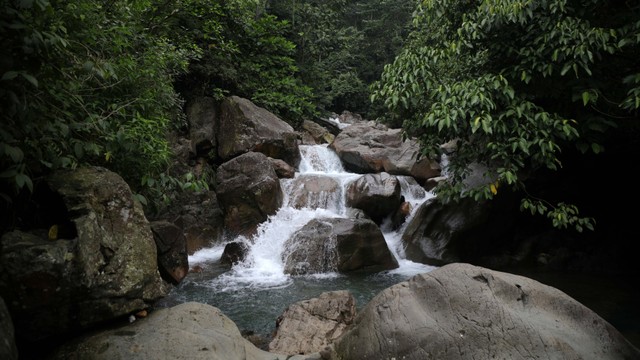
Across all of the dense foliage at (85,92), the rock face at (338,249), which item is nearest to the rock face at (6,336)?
the dense foliage at (85,92)

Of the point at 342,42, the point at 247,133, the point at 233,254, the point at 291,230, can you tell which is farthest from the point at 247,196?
the point at 342,42

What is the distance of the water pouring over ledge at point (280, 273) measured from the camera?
23.5 feet

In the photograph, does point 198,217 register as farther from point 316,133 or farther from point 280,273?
point 316,133

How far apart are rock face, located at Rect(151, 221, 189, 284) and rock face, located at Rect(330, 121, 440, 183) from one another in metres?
8.41

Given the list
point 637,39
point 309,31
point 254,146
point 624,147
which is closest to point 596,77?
point 637,39

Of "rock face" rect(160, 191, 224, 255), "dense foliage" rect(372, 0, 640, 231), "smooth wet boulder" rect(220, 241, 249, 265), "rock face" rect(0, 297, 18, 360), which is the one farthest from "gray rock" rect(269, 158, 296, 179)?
"rock face" rect(0, 297, 18, 360)

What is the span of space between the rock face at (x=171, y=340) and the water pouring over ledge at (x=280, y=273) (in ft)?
7.02

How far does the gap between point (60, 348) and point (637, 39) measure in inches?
269

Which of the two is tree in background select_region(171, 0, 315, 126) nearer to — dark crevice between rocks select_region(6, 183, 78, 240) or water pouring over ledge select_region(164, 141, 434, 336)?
water pouring over ledge select_region(164, 141, 434, 336)

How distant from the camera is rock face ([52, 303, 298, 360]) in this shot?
3.29m

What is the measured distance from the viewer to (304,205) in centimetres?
1121

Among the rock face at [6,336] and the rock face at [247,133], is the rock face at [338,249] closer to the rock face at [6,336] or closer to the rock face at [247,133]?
the rock face at [247,133]

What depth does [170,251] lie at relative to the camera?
696 cm

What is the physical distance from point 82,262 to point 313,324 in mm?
3207
